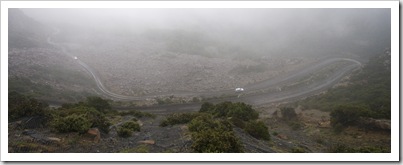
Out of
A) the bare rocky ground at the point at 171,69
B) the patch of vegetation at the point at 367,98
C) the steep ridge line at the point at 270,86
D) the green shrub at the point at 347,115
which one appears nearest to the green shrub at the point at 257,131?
the green shrub at the point at 347,115

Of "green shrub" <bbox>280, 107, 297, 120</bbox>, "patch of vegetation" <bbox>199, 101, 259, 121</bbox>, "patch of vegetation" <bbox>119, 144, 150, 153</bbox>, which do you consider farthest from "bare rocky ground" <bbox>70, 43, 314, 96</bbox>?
"patch of vegetation" <bbox>119, 144, 150, 153</bbox>

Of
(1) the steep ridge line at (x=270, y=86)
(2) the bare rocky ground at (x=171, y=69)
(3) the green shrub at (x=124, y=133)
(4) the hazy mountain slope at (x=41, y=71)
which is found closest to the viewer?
(3) the green shrub at (x=124, y=133)

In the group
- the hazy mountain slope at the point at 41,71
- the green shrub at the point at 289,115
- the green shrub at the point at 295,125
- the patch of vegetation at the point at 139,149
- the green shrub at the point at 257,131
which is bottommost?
the green shrub at the point at 295,125

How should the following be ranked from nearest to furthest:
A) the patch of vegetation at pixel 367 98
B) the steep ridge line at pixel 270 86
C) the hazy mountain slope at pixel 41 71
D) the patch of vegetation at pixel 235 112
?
the patch of vegetation at pixel 235 112, the patch of vegetation at pixel 367 98, the hazy mountain slope at pixel 41 71, the steep ridge line at pixel 270 86

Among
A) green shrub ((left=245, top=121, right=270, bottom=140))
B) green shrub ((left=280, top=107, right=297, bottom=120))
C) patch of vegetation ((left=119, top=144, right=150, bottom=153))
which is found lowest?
green shrub ((left=280, top=107, right=297, bottom=120))

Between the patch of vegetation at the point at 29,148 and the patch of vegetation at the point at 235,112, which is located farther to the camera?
the patch of vegetation at the point at 235,112

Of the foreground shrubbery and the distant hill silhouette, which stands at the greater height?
the distant hill silhouette

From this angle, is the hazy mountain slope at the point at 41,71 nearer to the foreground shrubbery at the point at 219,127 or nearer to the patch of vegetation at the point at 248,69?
the foreground shrubbery at the point at 219,127

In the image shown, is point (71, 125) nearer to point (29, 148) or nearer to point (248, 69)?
point (29, 148)

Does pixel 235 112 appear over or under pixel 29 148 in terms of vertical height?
under

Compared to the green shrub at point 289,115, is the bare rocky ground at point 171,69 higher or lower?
higher

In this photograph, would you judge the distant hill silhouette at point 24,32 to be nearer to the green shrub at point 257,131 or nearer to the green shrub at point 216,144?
the green shrub at point 257,131

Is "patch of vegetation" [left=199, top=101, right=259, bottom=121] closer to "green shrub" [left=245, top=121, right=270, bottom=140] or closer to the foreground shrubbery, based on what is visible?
the foreground shrubbery

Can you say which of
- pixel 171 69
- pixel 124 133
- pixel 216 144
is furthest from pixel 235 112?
pixel 171 69
